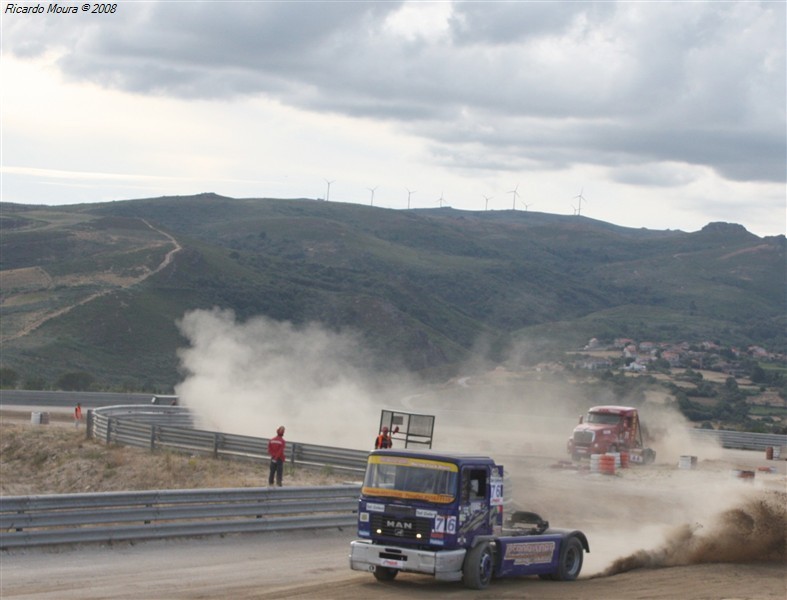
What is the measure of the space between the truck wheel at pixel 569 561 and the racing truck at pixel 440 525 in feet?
0.60

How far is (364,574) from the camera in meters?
17.7

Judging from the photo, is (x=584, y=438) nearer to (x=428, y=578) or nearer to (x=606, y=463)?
(x=606, y=463)

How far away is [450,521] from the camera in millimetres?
15977

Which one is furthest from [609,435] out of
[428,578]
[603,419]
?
[428,578]

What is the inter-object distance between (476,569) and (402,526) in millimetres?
1287

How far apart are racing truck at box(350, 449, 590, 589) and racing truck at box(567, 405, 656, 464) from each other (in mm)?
24274

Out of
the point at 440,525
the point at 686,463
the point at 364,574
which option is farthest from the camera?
the point at 686,463

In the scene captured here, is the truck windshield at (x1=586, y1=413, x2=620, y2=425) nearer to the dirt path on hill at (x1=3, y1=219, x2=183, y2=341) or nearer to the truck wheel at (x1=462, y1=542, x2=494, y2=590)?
the truck wheel at (x1=462, y1=542, x2=494, y2=590)

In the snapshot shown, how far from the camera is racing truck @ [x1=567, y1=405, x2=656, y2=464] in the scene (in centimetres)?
4103

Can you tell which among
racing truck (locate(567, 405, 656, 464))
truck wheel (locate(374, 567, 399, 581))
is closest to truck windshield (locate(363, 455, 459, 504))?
truck wheel (locate(374, 567, 399, 581))

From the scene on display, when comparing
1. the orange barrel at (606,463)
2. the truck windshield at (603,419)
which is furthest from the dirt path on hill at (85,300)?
the orange barrel at (606,463)

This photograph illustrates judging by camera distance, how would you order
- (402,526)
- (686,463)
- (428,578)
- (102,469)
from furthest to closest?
1. (686,463)
2. (102,469)
3. (428,578)
4. (402,526)

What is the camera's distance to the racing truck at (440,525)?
15992mm

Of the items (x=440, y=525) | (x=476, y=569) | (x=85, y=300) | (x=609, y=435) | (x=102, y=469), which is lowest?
(x=102, y=469)
